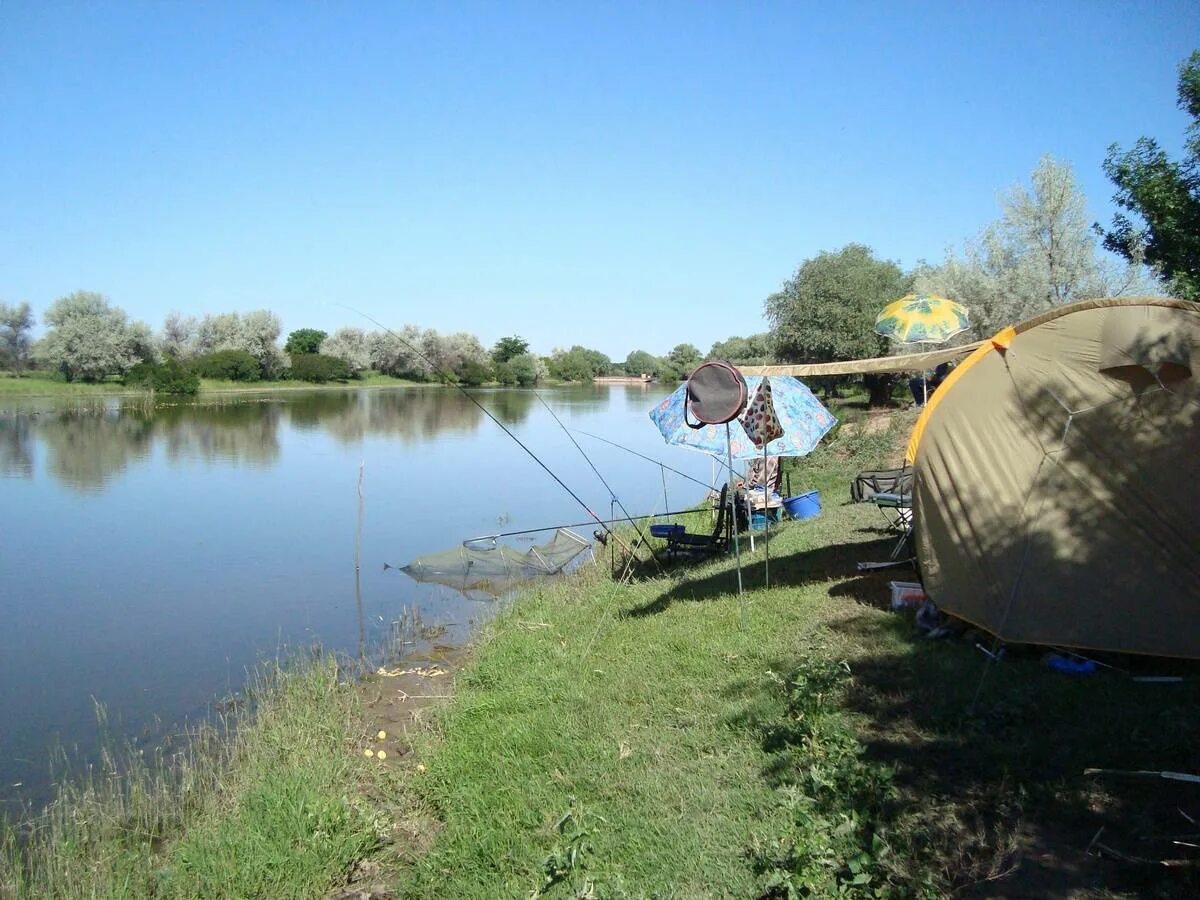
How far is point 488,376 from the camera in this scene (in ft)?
234

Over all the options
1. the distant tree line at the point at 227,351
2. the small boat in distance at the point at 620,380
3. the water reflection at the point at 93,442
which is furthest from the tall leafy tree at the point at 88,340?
the small boat in distance at the point at 620,380

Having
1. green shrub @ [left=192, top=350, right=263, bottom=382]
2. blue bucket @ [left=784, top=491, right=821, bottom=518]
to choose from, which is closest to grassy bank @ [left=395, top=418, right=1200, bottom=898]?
blue bucket @ [left=784, top=491, right=821, bottom=518]

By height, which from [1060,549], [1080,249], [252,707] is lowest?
[252,707]

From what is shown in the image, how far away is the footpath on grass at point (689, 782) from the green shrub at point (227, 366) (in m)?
54.0

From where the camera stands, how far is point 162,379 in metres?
47.2

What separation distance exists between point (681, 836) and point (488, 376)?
68.5 metres

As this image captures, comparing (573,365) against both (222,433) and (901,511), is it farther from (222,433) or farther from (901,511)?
(901,511)

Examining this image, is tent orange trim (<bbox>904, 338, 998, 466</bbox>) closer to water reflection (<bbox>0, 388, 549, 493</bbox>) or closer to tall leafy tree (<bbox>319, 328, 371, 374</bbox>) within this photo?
water reflection (<bbox>0, 388, 549, 493</bbox>)

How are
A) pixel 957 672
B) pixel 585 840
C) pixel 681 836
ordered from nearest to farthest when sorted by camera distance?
pixel 585 840
pixel 681 836
pixel 957 672

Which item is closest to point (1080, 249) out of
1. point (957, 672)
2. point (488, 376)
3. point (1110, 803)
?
point (957, 672)

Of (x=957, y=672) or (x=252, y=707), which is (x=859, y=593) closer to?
(x=957, y=672)

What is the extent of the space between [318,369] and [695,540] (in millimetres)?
58203

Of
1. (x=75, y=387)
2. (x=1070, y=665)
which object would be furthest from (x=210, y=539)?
(x=75, y=387)

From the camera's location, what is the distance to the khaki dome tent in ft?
16.6
